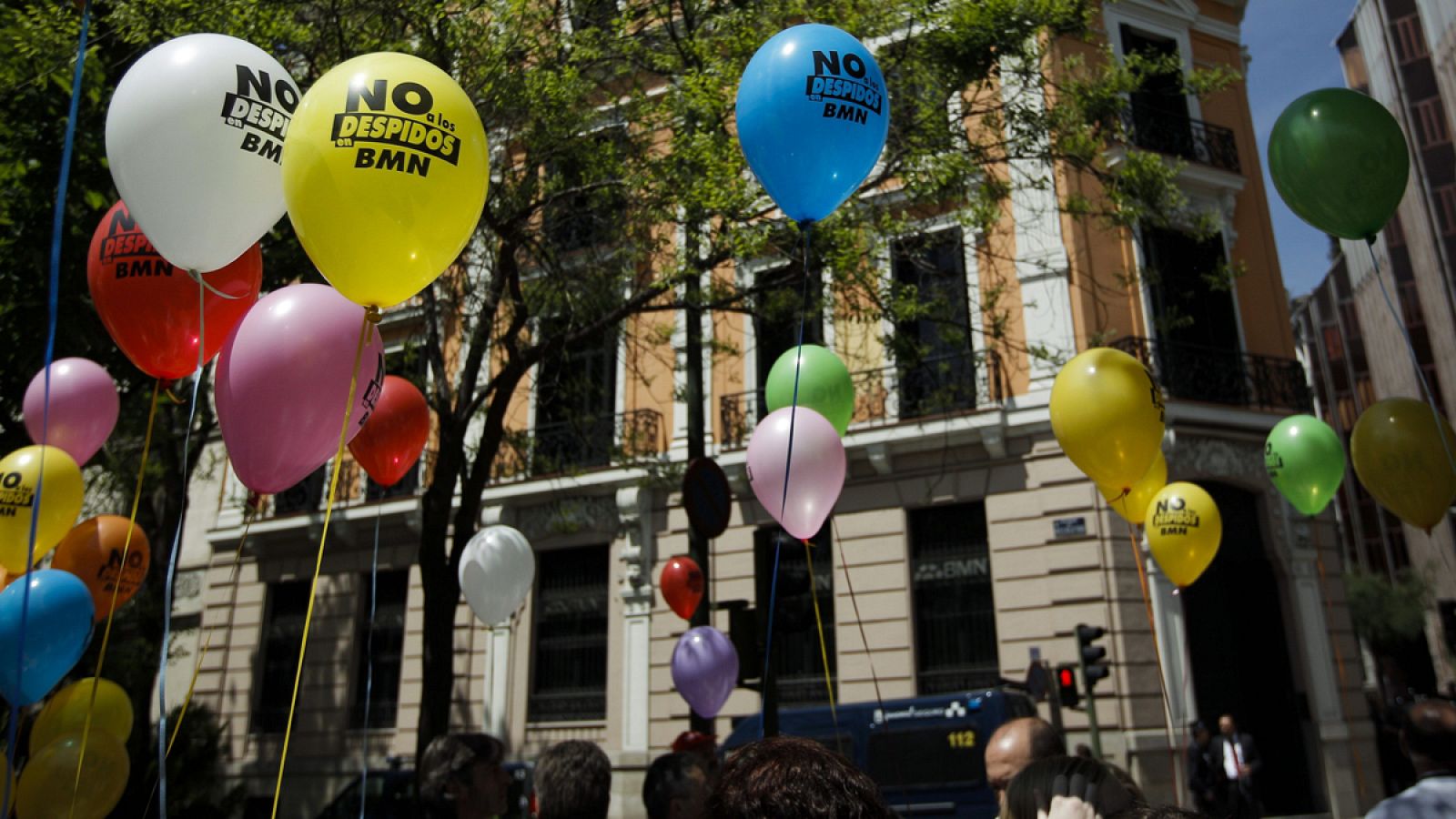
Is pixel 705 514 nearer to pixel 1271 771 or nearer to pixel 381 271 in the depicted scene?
pixel 381 271

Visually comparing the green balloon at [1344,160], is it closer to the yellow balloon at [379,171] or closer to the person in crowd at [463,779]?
the yellow balloon at [379,171]

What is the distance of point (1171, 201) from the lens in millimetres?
9445

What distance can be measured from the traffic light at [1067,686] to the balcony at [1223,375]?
14.5ft

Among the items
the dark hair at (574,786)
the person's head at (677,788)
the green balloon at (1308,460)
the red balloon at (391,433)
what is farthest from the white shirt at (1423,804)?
the red balloon at (391,433)

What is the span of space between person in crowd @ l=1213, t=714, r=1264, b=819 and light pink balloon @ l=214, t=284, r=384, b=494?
996 centimetres

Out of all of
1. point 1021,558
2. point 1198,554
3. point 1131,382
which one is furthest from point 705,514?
point 1021,558

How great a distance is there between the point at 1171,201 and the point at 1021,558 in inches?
194

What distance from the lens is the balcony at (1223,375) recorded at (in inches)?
512

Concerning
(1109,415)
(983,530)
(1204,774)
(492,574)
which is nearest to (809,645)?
(983,530)

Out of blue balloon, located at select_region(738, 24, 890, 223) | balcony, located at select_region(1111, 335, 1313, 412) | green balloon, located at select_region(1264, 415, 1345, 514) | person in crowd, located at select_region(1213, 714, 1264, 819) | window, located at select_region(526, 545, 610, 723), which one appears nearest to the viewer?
blue balloon, located at select_region(738, 24, 890, 223)

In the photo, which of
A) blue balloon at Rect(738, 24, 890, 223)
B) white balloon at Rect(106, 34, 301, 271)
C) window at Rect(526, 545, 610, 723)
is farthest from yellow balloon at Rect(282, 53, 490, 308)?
window at Rect(526, 545, 610, 723)

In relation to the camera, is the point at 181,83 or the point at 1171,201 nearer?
the point at 181,83

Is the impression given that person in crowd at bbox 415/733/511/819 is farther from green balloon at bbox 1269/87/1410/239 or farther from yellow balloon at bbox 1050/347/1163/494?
green balloon at bbox 1269/87/1410/239

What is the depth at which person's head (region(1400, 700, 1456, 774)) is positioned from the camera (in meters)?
3.29
